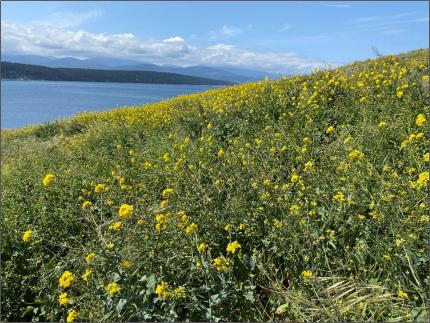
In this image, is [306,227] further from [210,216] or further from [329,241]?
[210,216]

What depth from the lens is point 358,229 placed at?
3281 mm

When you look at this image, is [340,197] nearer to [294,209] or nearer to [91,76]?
[294,209]

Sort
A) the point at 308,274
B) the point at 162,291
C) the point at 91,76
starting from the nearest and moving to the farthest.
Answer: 1. the point at 162,291
2. the point at 308,274
3. the point at 91,76

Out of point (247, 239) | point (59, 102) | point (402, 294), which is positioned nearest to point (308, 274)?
→ point (402, 294)

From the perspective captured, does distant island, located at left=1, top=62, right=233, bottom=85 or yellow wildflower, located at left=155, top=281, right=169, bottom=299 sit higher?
distant island, located at left=1, top=62, right=233, bottom=85

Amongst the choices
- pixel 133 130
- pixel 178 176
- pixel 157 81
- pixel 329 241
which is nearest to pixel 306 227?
pixel 329 241

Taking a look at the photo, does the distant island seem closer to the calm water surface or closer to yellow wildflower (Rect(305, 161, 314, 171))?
the calm water surface

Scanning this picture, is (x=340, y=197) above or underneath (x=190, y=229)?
above

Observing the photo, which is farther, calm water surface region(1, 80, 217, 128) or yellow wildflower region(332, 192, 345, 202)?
calm water surface region(1, 80, 217, 128)

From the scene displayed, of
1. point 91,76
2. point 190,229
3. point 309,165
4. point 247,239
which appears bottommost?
point 247,239

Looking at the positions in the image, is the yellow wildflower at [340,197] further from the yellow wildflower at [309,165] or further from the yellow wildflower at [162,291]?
the yellow wildflower at [162,291]

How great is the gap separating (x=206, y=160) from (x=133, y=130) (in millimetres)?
3943

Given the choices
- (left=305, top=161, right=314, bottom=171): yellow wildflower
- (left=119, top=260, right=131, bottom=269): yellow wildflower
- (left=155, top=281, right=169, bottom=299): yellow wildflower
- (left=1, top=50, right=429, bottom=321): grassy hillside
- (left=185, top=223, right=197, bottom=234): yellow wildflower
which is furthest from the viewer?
(left=305, top=161, right=314, bottom=171): yellow wildflower

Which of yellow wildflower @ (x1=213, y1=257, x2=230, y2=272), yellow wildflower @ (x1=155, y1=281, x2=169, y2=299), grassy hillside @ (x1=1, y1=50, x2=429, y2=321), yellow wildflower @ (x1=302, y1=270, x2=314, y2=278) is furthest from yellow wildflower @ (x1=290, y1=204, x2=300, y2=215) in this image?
yellow wildflower @ (x1=155, y1=281, x2=169, y2=299)
